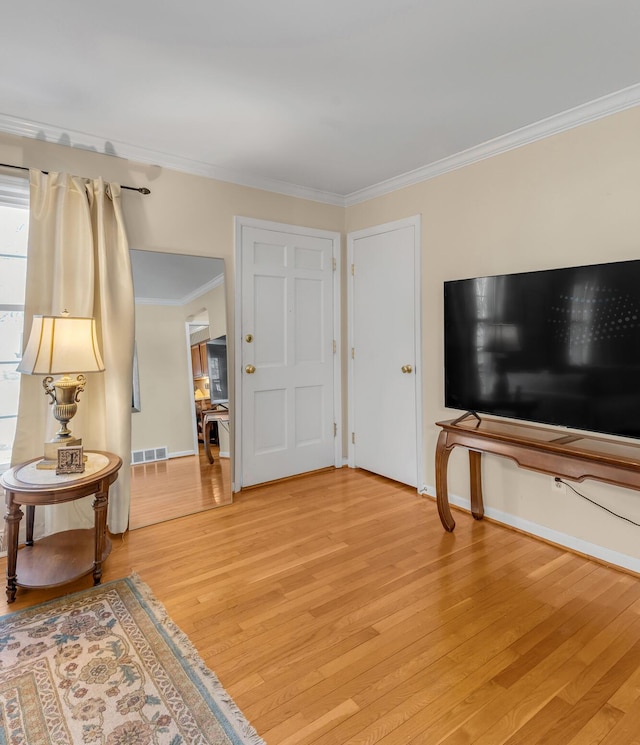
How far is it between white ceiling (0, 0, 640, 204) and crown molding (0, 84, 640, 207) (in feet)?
0.03

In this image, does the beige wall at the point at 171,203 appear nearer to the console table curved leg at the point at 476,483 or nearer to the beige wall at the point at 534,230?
the beige wall at the point at 534,230

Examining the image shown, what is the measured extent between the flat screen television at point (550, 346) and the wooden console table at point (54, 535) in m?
2.13

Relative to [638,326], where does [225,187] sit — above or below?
above

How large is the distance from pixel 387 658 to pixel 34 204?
9.62ft

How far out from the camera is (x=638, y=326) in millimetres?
2051

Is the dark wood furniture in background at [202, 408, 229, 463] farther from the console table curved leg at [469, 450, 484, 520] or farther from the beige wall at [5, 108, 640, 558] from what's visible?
the console table curved leg at [469, 450, 484, 520]

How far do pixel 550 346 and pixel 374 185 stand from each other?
208 cm

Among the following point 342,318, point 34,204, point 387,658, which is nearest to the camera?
point 387,658

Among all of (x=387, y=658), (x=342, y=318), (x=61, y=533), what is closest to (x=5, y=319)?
(x=61, y=533)

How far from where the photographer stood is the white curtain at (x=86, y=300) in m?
2.60

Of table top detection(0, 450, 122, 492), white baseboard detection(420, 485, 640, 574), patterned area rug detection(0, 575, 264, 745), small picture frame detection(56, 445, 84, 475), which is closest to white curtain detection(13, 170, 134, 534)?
table top detection(0, 450, 122, 492)

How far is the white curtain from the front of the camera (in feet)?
8.53

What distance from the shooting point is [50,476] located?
7.27ft

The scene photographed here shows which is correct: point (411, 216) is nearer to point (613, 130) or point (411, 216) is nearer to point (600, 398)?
point (613, 130)
